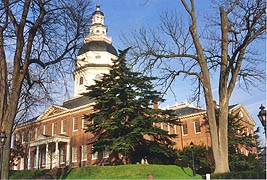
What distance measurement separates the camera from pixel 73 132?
42000 millimetres

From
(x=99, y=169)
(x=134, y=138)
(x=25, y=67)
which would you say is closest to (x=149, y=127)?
(x=134, y=138)

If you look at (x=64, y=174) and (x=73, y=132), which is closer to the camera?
(x=64, y=174)

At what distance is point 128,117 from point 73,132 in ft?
45.3

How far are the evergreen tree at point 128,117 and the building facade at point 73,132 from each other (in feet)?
22.5

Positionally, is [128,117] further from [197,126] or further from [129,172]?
[197,126]

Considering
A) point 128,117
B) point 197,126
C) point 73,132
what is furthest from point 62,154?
point 197,126

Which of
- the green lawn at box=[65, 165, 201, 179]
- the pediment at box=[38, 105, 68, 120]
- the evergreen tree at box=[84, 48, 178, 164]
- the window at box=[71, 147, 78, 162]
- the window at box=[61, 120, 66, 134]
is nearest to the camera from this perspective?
the green lawn at box=[65, 165, 201, 179]

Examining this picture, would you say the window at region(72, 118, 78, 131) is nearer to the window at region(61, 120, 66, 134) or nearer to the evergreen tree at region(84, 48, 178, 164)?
the window at region(61, 120, 66, 134)

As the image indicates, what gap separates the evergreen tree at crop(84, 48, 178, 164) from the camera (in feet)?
95.9

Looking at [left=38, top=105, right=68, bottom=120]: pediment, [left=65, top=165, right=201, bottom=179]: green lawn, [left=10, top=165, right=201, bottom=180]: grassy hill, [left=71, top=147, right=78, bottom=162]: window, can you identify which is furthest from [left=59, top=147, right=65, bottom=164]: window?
[left=65, top=165, right=201, bottom=179]: green lawn

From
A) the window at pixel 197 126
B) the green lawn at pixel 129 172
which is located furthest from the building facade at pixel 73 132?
the green lawn at pixel 129 172

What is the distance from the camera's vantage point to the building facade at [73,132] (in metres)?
40.5

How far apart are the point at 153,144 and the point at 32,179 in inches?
524

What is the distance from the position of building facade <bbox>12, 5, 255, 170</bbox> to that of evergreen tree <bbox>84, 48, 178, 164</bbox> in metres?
6.87
